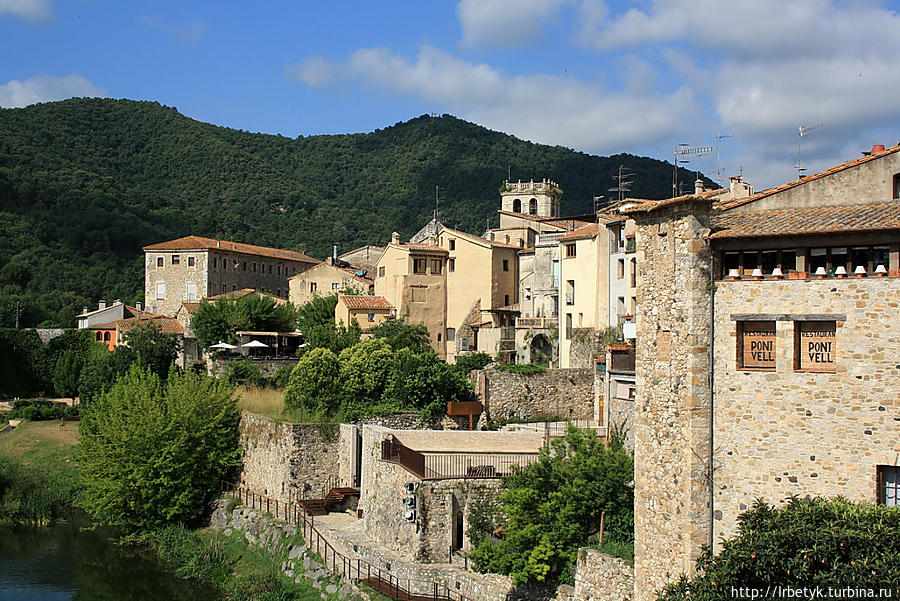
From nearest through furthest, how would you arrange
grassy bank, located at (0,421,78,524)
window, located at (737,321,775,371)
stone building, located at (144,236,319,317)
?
window, located at (737,321,775,371)
grassy bank, located at (0,421,78,524)
stone building, located at (144,236,319,317)

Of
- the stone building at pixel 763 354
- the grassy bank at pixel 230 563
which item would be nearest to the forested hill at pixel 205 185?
the grassy bank at pixel 230 563

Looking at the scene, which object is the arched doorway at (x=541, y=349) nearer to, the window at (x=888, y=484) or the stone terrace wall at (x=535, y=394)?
the stone terrace wall at (x=535, y=394)

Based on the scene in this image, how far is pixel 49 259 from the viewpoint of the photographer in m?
83.4

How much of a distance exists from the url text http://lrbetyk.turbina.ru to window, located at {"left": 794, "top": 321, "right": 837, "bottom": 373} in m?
3.71

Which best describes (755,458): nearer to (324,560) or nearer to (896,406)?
(896,406)

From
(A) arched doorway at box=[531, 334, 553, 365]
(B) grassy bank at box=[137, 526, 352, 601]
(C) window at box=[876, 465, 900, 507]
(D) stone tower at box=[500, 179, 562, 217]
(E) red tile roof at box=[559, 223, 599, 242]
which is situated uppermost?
(D) stone tower at box=[500, 179, 562, 217]

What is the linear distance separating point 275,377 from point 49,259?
48.7 m

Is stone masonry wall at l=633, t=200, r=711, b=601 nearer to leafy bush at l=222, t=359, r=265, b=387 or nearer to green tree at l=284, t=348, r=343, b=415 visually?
green tree at l=284, t=348, r=343, b=415

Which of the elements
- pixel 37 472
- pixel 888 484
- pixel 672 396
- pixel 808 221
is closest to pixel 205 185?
pixel 37 472

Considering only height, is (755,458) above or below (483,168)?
below

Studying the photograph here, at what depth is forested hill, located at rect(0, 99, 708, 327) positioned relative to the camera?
8462cm

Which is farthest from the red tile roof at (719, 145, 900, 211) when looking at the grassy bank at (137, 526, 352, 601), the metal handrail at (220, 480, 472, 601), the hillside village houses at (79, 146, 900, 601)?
the grassy bank at (137, 526, 352, 601)

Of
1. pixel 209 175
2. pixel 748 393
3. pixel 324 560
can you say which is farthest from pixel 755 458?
pixel 209 175

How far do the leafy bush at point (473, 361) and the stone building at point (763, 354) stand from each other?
22.6 m
